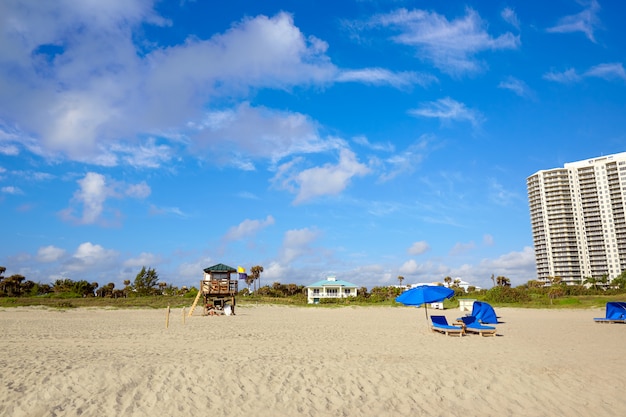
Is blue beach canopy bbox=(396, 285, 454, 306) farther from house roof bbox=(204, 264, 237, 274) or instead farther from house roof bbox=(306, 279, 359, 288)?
house roof bbox=(306, 279, 359, 288)

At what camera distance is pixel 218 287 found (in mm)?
33031

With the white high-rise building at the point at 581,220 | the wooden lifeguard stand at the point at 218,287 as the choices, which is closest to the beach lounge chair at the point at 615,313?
the wooden lifeguard stand at the point at 218,287

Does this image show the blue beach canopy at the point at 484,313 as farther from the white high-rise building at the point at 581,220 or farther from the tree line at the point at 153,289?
the white high-rise building at the point at 581,220

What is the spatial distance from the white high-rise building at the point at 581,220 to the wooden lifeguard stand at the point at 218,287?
92.4m

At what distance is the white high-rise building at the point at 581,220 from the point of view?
97375 mm

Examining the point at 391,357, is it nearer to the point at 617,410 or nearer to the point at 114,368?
the point at 617,410

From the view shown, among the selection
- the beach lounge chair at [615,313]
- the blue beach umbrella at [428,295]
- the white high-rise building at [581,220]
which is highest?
the white high-rise building at [581,220]

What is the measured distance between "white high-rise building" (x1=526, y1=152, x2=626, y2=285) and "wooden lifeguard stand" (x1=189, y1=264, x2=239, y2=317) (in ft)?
303

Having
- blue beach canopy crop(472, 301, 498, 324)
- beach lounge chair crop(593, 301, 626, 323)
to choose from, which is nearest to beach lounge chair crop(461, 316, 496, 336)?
blue beach canopy crop(472, 301, 498, 324)

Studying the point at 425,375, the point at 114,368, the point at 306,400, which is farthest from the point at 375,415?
the point at 114,368

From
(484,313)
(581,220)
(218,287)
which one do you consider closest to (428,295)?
(484,313)

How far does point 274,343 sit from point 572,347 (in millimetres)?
9177

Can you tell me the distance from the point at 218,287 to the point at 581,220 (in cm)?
10164

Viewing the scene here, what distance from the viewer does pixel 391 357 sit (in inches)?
417
